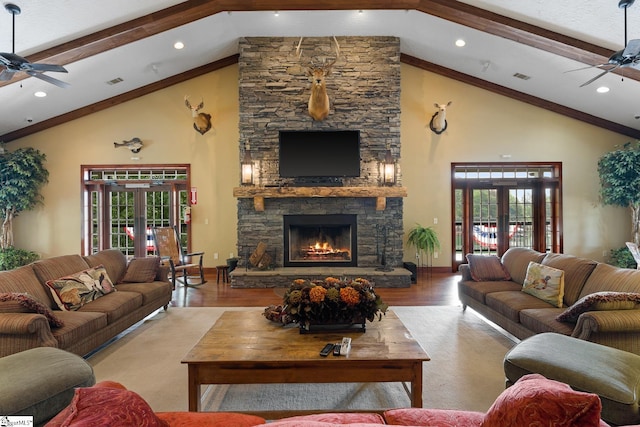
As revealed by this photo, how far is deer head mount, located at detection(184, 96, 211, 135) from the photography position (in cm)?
673

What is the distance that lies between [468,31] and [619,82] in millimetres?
2520

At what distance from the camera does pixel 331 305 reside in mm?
2545

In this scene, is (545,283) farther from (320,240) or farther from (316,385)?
(320,240)

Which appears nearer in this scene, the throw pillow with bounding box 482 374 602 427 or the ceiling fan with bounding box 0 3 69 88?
the throw pillow with bounding box 482 374 602 427

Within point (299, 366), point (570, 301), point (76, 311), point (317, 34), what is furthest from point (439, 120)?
point (76, 311)

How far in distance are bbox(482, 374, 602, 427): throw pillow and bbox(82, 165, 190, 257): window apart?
7.02 meters

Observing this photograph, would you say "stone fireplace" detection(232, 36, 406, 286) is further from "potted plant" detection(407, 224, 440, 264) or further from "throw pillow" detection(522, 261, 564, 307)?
"throw pillow" detection(522, 261, 564, 307)

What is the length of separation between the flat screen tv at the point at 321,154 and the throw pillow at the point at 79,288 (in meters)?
3.42

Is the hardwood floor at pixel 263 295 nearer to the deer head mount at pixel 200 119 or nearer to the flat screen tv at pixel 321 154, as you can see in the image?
the flat screen tv at pixel 321 154

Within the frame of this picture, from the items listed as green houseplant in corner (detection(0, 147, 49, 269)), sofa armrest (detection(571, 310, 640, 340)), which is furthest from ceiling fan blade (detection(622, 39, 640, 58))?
green houseplant in corner (detection(0, 147, 49, 269))

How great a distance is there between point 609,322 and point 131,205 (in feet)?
25.7

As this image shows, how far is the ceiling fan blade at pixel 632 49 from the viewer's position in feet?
11.3

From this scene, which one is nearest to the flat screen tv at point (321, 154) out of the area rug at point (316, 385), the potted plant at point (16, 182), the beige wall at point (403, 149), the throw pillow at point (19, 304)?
the beige wall at point (403, 149)

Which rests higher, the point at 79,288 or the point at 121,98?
the point at 121,98
